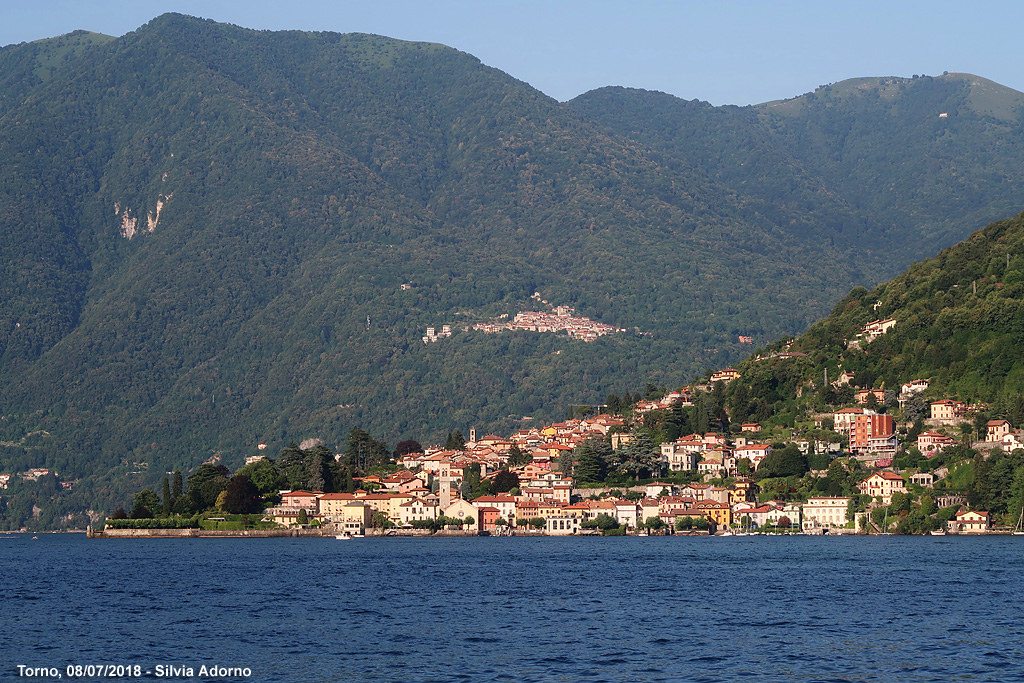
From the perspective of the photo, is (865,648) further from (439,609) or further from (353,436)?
(353,436)

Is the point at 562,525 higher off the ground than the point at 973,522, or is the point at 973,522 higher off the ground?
the point at 973,522

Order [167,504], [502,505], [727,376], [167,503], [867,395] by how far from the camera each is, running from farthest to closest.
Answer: [727,376], [867,395], [167,503], [167,504], [502,505]

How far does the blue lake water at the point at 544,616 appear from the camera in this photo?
157 feet

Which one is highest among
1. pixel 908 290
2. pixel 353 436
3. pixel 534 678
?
pixel 908 290

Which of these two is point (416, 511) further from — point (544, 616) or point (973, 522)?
point (544, 616)

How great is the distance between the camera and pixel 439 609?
64.6 metres

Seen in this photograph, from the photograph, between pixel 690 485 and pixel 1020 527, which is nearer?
pixel 1020 527

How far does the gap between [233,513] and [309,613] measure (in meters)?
88.8

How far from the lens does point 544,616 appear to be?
201ft

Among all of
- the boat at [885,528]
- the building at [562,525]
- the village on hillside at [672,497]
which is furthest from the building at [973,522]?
the building at [562,525]

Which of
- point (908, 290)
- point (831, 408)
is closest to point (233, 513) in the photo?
point (831, 408)

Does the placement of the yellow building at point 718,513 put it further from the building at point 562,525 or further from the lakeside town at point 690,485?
the building at point 562,525

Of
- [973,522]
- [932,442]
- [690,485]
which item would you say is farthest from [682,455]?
[973,522]

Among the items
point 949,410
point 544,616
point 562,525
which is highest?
point 949,410
